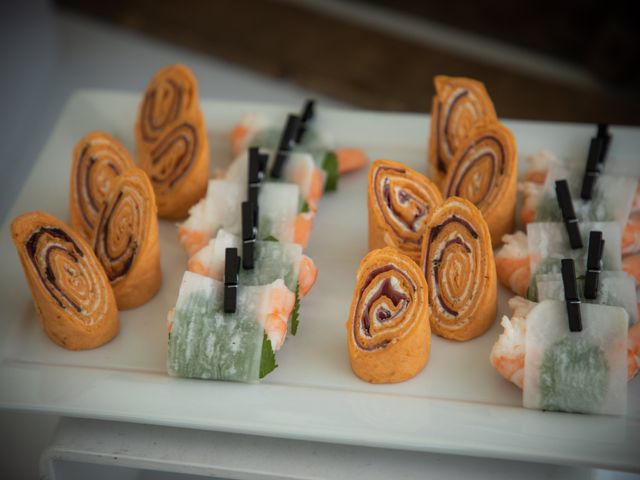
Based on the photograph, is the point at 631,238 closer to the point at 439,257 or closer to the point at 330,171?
the point at 439,257

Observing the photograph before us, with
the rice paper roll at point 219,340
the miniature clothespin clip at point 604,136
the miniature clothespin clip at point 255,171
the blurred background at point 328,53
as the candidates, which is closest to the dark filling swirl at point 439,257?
the rice paper roll at point 219,340

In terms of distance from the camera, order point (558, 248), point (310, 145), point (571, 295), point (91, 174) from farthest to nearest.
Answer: point (310, 145) → point (91, 174) → point (558, 248) → point (571, 295)

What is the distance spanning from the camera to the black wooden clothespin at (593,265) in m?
2.47

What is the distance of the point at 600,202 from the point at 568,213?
146 millimetres

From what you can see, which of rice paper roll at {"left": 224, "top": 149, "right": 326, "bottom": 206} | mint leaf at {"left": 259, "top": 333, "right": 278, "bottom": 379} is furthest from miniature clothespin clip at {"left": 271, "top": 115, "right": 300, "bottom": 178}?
mint leaf at {"left": 259, "top": 333, "right": 278, "bottom": 379}

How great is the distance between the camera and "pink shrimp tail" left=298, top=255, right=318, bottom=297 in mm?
2609

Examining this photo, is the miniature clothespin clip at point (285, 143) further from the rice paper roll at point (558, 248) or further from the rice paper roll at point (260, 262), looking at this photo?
the rice paper roll at point (558, 248)

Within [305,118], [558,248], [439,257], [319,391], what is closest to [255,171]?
[305,118]

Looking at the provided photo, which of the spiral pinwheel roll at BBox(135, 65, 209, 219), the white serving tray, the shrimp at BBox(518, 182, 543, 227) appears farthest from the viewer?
the spiral pinwheel roll at BBox(135, 65, 209, 219)

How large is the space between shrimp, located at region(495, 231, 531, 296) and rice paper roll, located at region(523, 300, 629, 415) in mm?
283

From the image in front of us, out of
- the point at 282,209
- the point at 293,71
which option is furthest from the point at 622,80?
the point at 282,209

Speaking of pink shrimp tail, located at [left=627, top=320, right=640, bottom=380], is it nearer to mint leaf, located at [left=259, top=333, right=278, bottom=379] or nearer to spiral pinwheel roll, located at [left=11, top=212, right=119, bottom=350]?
mint leaf, located at [left=259, top=333, right=278, bottom=379]

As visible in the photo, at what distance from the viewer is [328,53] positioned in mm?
4617

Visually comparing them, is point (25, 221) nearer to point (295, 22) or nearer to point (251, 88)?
point (251, 88)
